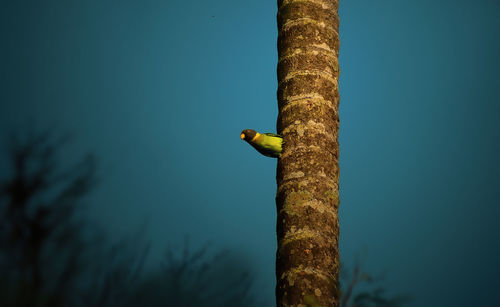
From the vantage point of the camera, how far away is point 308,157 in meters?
2.46

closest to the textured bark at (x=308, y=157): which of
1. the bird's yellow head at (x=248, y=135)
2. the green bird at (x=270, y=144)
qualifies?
the green bird at (x=270, y=144)

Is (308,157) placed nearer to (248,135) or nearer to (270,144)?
(270,144)

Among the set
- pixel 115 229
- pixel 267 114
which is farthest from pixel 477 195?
pixel 267 114

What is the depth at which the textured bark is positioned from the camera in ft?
7.25

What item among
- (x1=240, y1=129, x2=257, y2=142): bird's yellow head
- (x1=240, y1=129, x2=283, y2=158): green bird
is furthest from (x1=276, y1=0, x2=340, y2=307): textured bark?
(x1=240, y1=129, x2=257, y2=142): bird's yellow head

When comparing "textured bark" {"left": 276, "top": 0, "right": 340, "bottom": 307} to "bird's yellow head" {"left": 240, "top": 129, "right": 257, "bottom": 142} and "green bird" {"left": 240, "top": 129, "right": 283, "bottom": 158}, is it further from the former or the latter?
"bird's yellow head" {"left": 240, "top": 129, "right": 257, "bottom": 142}

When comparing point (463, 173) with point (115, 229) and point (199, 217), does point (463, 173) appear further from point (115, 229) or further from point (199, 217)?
point (115, 229)

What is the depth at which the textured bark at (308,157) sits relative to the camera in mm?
2211

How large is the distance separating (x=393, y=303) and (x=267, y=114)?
12574cm

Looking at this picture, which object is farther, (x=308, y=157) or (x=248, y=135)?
(x=248, y=135)

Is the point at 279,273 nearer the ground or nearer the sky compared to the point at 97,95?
nearer the ground

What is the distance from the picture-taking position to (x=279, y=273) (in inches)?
91.4

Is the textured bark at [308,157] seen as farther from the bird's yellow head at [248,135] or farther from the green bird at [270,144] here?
the bird's yellow head at [248,135]

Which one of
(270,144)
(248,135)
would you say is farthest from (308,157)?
(248,135)
